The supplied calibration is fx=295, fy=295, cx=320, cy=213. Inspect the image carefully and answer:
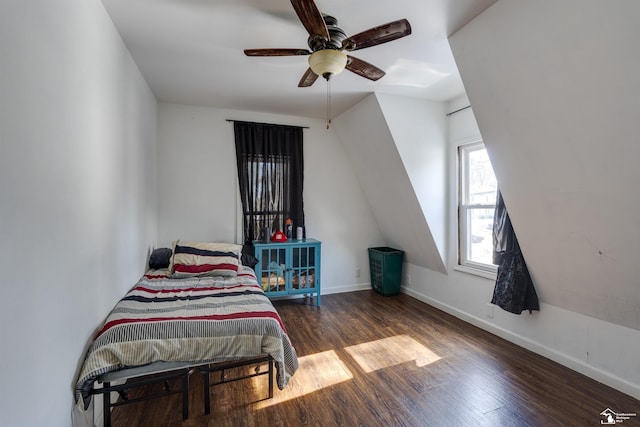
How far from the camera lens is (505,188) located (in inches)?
93.7

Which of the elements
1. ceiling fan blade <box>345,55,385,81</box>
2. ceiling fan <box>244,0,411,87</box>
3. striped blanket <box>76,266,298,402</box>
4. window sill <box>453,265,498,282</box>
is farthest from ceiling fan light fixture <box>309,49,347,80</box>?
window sill <box>453,265,498,282</box>

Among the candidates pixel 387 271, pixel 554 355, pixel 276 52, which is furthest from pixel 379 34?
pixel 387 271

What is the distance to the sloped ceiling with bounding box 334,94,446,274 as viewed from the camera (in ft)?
11.0

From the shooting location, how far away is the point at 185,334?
5.90 ft

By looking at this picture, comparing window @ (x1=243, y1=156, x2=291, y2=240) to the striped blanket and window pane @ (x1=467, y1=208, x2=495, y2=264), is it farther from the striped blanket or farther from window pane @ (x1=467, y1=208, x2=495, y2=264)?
window pane @ (x1=467, y1=208, x2=495, y2=264)

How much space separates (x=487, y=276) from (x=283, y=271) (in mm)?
2325

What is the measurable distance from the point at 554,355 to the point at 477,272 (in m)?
0.96

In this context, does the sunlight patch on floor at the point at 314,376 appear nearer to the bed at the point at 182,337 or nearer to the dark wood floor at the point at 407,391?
the dark wood floor at the point at 407,391

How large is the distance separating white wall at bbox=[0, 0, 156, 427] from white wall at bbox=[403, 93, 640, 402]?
323 cm

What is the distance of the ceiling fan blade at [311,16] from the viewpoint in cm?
143

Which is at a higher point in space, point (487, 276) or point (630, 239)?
point (630, 239)

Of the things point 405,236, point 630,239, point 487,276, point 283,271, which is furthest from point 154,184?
point 630,239

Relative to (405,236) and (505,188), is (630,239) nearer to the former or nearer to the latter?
(505,188)

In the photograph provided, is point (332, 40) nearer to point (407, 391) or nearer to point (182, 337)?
point (182, 337)
